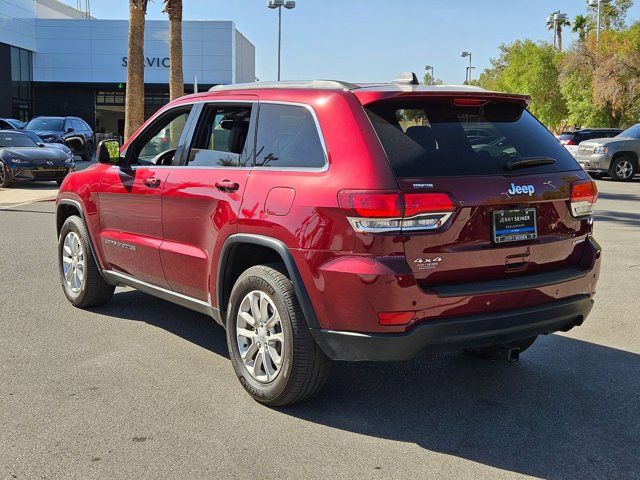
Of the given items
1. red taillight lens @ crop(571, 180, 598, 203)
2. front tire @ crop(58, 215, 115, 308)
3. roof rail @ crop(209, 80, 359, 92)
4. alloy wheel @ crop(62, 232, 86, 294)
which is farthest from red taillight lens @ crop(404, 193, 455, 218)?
alloy wheel @ crop(62, 232, 86, 294)

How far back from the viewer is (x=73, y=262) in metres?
6.39

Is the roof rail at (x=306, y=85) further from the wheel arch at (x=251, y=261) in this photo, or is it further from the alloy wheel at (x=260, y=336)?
the alloy wheel at (x=260, y=336)

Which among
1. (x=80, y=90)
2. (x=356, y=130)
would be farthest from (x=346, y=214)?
(x=80, y=90)

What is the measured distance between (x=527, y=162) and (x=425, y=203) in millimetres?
833

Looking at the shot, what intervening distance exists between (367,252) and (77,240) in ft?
11.9

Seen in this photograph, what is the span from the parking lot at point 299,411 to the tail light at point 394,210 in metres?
1.15

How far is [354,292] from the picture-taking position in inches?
141

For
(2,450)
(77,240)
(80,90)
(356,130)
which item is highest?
(80,90)

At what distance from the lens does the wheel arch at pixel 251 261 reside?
12.5 ft

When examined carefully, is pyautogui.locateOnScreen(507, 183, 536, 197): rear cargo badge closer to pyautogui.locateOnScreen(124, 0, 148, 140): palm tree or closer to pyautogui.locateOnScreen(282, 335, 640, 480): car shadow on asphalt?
pyautogui.locateOnScreen(282, 335, 640, 480): car shadow on asphalt

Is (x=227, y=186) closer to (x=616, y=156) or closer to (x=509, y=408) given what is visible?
(x=509, y=408)

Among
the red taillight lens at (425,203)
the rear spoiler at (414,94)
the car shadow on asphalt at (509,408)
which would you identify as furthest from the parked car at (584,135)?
the red taillight lens at (425,203)

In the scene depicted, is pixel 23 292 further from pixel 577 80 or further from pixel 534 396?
pixel 577 80

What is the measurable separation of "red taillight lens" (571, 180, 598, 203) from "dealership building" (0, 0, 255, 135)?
154ft
